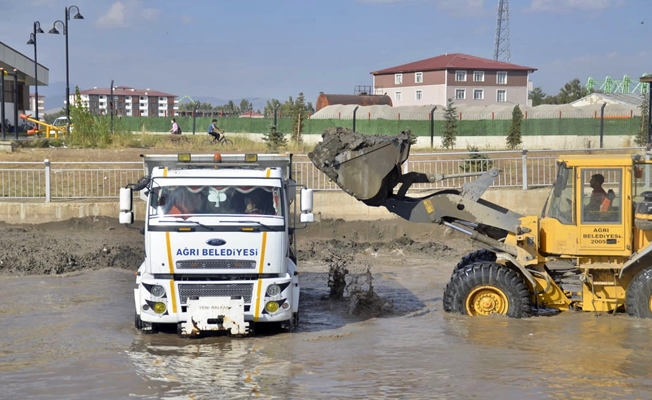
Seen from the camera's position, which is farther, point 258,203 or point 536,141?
point 536,141

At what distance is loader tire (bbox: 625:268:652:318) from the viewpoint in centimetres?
1189

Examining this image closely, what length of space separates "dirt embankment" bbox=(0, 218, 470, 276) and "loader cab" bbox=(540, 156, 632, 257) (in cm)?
704

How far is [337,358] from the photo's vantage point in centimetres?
1070

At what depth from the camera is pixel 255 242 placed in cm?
1102

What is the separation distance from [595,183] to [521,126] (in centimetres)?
2727

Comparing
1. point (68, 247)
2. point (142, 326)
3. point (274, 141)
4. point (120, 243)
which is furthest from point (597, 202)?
point (274, 141)

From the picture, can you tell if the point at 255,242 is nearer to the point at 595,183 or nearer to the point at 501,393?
the point at 501,393

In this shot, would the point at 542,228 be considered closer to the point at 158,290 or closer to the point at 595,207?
the point at 595,207

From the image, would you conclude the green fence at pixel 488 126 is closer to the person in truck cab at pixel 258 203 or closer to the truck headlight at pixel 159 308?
the person in truck cab at pixel 258 203

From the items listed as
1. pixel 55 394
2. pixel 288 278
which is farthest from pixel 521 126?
pixel 55 394

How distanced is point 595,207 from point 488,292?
1918mm

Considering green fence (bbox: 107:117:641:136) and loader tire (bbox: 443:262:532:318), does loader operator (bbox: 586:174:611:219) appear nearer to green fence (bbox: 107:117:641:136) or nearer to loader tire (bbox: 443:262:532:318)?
loader tire (bbox: 443:262:532:318)

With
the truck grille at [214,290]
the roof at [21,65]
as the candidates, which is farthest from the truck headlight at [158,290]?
the roof at [21,65]

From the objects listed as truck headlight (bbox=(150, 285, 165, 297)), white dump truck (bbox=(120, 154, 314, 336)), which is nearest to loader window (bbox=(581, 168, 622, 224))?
white dump truck (bbox=(120, 154, 314, 336))
